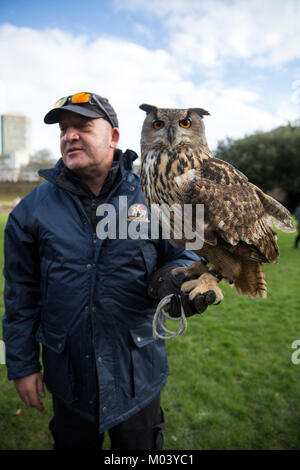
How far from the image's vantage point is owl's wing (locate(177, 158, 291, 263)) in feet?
4.82

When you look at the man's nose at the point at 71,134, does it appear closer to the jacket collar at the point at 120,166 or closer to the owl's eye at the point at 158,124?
the jacket collar at the point at 120,166

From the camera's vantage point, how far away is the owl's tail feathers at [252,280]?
1705mm

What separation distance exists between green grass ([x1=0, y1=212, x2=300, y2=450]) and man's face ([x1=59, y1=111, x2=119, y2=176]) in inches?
101

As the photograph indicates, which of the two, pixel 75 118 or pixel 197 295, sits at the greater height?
pixel 75 118

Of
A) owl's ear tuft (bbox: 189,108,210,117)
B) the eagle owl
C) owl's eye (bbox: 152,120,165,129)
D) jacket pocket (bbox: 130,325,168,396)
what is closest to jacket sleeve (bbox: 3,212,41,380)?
jacket pocket (bbox: 130,325,168,396)

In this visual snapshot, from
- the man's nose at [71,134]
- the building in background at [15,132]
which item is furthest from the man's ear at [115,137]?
the building in background at [15,132]

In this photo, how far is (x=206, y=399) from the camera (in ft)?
10.6

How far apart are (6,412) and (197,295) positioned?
2.77 meters

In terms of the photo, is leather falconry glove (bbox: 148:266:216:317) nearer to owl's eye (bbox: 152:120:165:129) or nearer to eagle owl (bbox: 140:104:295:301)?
eagle owl (bbox: 140:104:295:301)

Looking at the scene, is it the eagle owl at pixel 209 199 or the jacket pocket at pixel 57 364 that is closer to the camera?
the eagle owl at pixel 209 199

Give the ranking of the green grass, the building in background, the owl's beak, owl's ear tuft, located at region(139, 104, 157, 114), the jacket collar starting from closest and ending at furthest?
the owl's beak
owl's ear tuft, located at region(139, 104, 157, 114)
the jacket collar
the green grass
the building in background

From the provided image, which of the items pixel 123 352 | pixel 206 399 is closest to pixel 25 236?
pixel 123 352

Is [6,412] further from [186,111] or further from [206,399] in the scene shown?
[186,111]

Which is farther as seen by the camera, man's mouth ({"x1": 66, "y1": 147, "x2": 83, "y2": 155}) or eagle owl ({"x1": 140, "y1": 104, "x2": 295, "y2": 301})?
man's mouth ({"x1": 66, "y1": 147, "x2": 83, "y2": 155})
